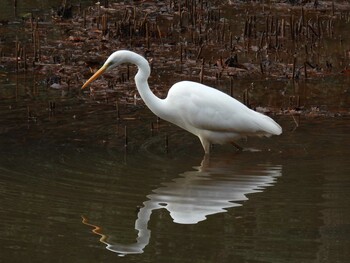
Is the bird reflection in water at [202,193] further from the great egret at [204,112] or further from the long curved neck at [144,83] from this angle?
the long curved neck at [144,83]

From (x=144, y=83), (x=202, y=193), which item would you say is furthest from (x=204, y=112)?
(x=202, y=193)

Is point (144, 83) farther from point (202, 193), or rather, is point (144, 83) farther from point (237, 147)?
point (202, 193)

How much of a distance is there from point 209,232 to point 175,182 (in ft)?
5.27

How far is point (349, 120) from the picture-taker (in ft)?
36.8

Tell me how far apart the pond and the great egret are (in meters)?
0.24

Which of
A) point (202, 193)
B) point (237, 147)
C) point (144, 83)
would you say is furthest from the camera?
point (237, 147)

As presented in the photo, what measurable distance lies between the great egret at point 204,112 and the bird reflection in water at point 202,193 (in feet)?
1.13

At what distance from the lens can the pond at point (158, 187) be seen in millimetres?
7125

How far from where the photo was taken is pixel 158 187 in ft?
28.7

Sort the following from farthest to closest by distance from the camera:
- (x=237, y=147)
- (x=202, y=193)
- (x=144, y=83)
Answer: (x=237, y=147), (x=144, y=83), (x=202, y=193)

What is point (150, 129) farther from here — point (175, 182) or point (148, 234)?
point (148, 234)

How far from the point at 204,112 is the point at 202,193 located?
1.56 m

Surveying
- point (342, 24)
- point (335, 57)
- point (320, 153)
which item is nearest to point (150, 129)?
point (320, 153)

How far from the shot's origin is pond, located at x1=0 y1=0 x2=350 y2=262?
7125 millimetres
